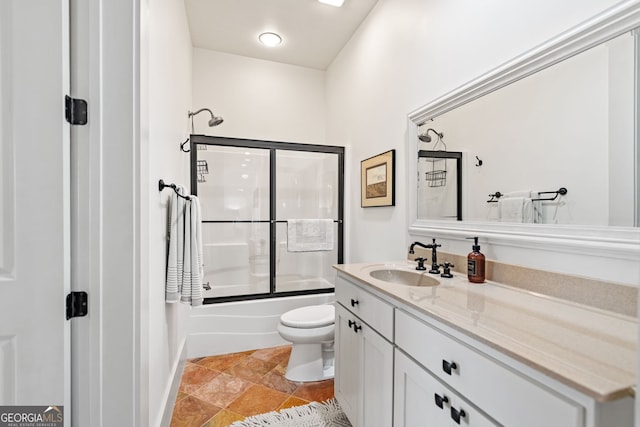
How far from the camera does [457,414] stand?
0.79 metres

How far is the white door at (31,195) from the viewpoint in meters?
0.87

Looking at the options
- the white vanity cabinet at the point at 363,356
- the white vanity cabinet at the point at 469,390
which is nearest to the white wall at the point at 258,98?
the white vanity cabinet at the point at 363,356

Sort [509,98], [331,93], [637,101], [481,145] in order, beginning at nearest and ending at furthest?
[637,101]
[509,98]
[481,145]
[331,93]

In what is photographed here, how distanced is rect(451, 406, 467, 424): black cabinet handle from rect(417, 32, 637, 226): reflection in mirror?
2.44 feet

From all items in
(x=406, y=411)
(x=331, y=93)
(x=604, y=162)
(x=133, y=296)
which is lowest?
(x=406, y=411)

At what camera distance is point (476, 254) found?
4.26 ft

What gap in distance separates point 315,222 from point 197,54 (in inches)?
82.3

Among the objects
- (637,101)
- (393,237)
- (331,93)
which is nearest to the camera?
(637,101)

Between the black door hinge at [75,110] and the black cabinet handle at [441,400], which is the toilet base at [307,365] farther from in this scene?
the black door hinge at [75,110]

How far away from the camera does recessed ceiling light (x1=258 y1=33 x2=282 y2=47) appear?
8.83ft

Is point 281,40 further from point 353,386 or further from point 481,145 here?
point 353,386

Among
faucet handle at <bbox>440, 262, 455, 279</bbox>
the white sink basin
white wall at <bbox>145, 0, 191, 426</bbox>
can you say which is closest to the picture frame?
the white sink basin

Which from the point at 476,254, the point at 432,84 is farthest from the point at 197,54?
the point at 476,254

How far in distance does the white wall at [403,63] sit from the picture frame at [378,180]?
0.19 feet
